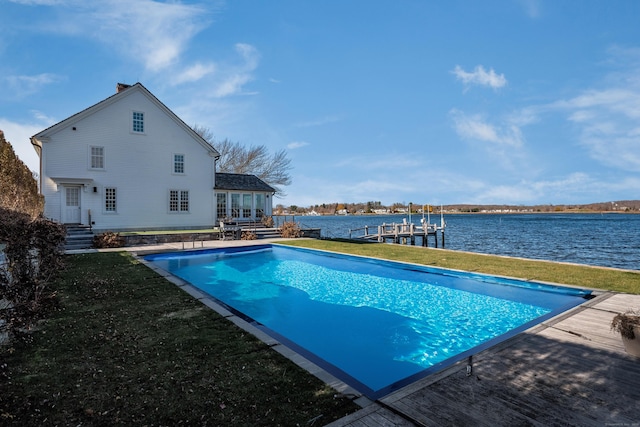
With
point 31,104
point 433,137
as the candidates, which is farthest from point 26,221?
point 433,137

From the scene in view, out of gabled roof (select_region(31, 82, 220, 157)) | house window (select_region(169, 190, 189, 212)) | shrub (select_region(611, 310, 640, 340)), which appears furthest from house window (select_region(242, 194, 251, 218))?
shrub (select_region(611, 310, 640, 340))

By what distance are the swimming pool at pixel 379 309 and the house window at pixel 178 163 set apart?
12192mm

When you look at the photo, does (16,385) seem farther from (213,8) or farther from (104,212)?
(104,212)

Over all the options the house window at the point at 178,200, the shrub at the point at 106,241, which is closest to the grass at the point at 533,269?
the shrub at the point at 106,241

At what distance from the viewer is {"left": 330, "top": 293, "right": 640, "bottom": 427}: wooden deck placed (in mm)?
2971

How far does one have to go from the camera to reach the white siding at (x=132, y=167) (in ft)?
65.2

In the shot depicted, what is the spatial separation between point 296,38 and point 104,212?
51.9ft

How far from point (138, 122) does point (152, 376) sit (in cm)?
2276

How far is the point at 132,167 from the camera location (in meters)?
22.0

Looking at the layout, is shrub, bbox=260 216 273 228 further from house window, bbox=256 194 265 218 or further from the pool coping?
the pool coping

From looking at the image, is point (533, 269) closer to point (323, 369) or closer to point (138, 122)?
point (323, 369)

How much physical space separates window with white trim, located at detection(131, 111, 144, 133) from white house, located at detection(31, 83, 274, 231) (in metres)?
0.06

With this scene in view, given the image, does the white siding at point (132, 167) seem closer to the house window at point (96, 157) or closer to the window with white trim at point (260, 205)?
the house window at point (96, 157)

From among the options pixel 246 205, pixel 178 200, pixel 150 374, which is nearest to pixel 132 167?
pixel 178 200
